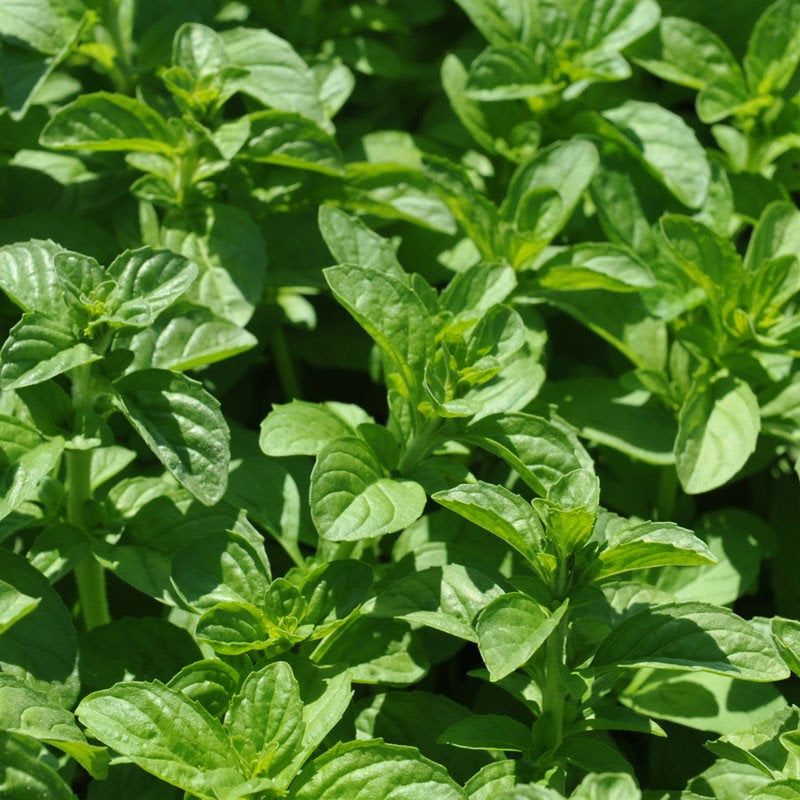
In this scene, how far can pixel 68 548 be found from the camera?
1.92 metres

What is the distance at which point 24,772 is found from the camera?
1.52 m

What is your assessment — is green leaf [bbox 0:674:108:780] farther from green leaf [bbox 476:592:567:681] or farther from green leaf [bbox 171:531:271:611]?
green leaf [bbox 476:592:567:681]

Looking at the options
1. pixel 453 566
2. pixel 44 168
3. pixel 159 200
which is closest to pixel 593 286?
pixel 453 566

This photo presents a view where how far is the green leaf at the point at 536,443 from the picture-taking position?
6.19 ft

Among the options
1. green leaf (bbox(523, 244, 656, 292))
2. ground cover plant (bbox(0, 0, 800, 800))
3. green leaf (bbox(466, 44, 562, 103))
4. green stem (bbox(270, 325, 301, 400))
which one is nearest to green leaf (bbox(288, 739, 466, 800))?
ground cover plant (bbox(0, 0, 800, 800))

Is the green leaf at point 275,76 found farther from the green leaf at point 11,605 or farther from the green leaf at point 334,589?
the green leaf at point 11,605

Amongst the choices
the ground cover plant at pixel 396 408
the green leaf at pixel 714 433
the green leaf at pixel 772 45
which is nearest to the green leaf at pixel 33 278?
the ground cover plant at pixel 396 408

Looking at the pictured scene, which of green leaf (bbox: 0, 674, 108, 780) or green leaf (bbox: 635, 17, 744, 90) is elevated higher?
green leaf (bbox: 635, 17, 744, 90)

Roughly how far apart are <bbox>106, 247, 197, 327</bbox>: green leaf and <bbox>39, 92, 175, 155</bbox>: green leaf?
1.55ft

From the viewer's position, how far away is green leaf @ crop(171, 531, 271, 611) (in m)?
1.83

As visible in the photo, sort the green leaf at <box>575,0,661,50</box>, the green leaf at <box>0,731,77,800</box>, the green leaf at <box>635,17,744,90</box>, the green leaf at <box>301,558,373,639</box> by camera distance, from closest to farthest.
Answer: the green leaf at <box>0,731,77,800</box>
the green leaf at <box>301,558,373,639</box>
the green leaf at <box>575,0,661,50</box>
the green leaf at <box>635,17,744,90</box>

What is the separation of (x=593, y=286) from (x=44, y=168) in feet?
4.16

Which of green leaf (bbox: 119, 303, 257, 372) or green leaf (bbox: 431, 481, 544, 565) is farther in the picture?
green leaf (bbox: 119, 303, 257, 372)

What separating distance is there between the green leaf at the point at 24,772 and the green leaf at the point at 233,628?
0.30 meters
